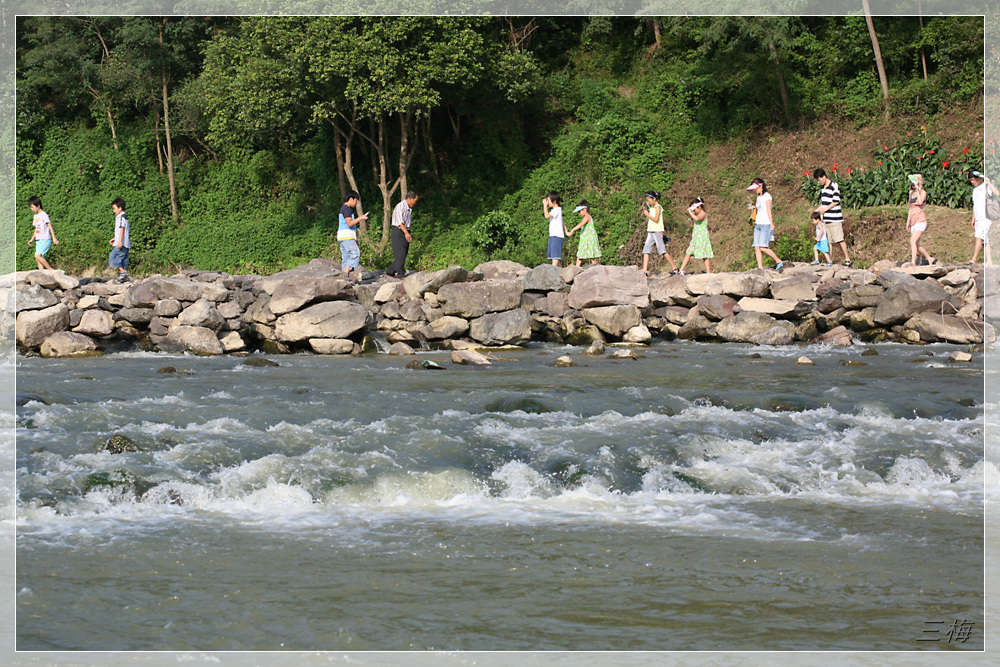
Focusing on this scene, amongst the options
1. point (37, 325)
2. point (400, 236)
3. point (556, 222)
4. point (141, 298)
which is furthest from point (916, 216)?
point (37, 325)

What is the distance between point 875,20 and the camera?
72.8 feet

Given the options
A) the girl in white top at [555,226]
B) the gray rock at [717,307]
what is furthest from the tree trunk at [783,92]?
the gray rock at [717,307]

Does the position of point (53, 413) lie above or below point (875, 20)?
below

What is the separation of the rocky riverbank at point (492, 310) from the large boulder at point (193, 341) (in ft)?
0.06

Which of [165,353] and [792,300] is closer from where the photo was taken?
[165,353]

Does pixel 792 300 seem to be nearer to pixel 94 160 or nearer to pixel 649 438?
pixel 649 438

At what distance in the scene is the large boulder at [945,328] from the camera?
42.3 feet

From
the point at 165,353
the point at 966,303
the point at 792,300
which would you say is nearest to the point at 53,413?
the point at 165,353

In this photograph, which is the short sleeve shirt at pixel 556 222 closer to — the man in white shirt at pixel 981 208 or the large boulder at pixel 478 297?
the large boulder at pixel 478 297

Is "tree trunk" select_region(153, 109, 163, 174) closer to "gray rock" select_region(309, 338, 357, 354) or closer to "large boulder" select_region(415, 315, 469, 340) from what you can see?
"gray rock" select_region(309, 338, 357, 354)

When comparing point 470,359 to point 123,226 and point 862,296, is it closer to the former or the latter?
point 862,296

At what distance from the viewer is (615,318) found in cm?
1364

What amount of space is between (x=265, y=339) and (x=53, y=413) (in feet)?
18.4

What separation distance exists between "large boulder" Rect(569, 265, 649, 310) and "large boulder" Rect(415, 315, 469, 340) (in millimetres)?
1778
